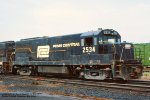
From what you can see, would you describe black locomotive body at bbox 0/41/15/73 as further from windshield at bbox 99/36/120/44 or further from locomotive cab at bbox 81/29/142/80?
windshield at bbox 99/36/120/44

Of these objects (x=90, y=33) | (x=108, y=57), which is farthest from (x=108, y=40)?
(x=108, y=57)

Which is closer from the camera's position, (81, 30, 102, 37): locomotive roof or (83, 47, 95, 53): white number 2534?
(81, 30, 102, 37): locomotive roof

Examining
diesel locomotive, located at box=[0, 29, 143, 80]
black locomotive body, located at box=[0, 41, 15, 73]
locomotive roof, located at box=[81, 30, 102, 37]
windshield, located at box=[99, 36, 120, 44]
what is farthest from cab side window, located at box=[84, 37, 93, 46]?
black locomotive body, located at box=[0, 41, 15, 73]

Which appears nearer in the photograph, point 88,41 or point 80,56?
point 88,41

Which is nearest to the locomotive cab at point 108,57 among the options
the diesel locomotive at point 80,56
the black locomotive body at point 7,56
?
the diesel locomotive at point 80,56

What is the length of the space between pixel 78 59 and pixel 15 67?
864 cm

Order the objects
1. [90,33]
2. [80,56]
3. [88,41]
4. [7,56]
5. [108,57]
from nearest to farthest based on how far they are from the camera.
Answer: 1. [108,57]
2. [90,33]
3. [88,41]
4. [80,56]
5. [7,56]

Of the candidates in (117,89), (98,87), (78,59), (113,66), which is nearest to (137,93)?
(117,89)

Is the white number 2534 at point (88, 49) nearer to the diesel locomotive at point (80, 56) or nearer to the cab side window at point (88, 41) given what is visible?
the diesel locomotive at point (80, 56)

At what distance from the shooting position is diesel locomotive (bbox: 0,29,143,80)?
63.5ft

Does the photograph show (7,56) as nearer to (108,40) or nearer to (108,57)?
(108,40)

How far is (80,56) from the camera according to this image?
69.9ft

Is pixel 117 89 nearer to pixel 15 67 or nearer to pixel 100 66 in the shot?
pixel 100 66

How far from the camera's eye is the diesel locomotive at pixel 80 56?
19.3 m
